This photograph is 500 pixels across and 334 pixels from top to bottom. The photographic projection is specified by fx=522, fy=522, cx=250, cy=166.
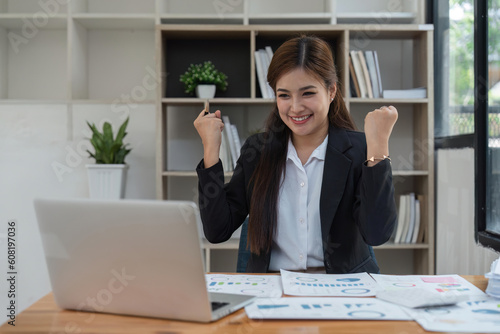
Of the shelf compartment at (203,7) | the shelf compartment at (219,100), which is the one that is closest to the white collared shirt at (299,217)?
the shelf compartment at (219,100)

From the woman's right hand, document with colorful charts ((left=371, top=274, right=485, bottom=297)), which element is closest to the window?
document with colorful charts ((left=371, top=274, right=485, bottom=297))

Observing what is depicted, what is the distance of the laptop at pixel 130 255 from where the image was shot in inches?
34.7

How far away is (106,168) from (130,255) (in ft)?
6.49

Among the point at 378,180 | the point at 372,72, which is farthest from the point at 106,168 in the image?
the point at 378,180

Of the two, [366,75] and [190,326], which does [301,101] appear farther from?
[366,75]

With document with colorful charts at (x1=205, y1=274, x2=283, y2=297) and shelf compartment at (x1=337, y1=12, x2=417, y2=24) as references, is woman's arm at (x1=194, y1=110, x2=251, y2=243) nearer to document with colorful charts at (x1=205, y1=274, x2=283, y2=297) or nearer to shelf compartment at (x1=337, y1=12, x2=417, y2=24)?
document with colorful charts at (x1=205, y1=274, x2=283, y2=297)

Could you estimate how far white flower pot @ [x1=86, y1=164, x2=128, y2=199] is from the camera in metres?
2.80

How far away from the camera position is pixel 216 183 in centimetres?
158

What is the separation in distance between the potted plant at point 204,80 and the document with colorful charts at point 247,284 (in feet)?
5.28

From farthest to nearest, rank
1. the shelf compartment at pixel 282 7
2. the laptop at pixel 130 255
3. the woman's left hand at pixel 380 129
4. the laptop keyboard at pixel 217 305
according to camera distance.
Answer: the shelf compartment at pixel 282 7
the woman's left hand at pixel 380 129
the laptop keyboard at pixel 217 305
the laptop at pixel 130 255

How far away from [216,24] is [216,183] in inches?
64.6

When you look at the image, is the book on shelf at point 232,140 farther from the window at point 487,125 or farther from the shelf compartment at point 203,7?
the window at point 487,125

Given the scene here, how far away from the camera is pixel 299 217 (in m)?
1.63

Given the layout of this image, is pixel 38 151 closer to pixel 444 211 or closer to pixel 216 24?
pixel 216 24
